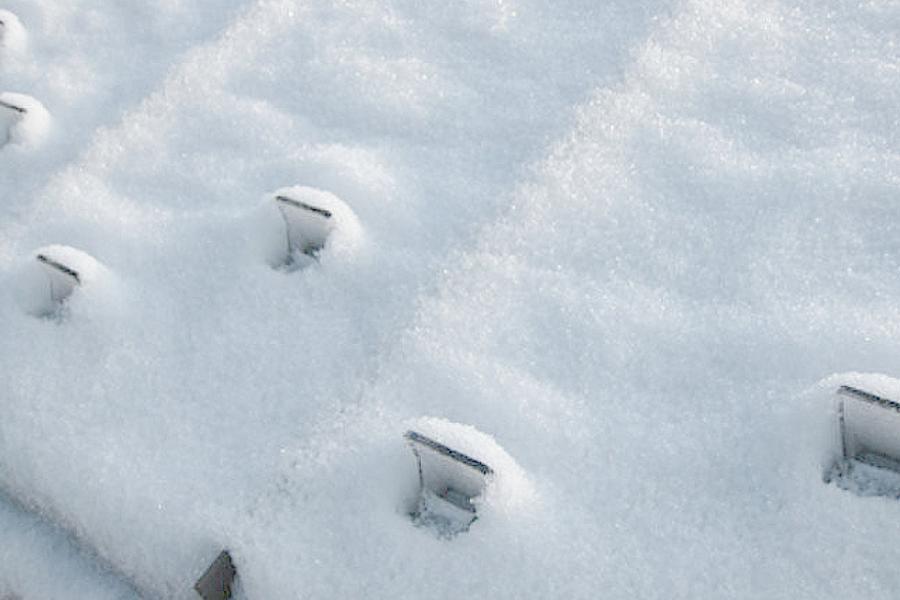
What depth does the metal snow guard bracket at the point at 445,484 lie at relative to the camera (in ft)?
5.03

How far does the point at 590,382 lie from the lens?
5.59 ft

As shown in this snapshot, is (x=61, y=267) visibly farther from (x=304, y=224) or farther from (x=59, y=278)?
(x=304, y=224)

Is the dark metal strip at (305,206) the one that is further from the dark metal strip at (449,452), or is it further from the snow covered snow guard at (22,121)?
the snow covered snow guard at (22,121)

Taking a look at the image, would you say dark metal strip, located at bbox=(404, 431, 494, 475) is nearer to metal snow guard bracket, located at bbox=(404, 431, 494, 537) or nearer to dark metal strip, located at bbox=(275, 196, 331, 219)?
metal snow guard bracket, located at bbox=(404, 431, 494, 537)

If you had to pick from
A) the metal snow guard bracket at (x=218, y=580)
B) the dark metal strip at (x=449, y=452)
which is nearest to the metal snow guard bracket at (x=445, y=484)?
the dark metal strip at (x=449, y=452)

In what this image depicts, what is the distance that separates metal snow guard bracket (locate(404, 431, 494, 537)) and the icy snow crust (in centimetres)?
4

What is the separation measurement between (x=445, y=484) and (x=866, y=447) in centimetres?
83

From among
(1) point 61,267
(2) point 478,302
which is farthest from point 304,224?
(1) point 61,267

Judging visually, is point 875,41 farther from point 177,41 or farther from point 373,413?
point 177,41

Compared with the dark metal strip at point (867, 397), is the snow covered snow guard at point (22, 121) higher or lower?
higher

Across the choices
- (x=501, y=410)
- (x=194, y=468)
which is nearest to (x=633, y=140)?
(x=501, y=410)

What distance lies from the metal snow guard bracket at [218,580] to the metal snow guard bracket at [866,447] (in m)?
1.16

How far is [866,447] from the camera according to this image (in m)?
1.56

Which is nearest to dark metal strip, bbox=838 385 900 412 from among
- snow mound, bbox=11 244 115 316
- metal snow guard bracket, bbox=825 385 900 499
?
metal snow guard bracket, bbox=825 385 900 499
